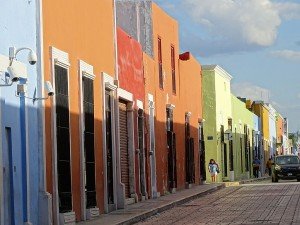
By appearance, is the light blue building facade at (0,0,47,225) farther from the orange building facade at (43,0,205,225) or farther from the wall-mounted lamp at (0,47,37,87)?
the orange building facade at (43,0,205,225)

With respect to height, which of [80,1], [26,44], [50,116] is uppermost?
[80,1]

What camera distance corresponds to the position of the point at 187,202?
31547mm

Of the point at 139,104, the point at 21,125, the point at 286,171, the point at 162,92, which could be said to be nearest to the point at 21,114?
the point at 21,125

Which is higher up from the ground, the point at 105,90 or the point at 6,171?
the point at 105,90

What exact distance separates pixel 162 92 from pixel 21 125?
19.2m

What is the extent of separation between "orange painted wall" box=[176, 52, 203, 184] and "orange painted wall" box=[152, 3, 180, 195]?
2093 millimetres

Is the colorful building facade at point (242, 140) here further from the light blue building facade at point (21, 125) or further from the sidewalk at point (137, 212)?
the light blue building facade at point (21, 125)

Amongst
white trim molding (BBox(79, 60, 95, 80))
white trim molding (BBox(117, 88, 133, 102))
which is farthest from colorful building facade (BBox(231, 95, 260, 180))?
white trim molding (BBox(79, 60, 95, 80))

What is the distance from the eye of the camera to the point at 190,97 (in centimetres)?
4475

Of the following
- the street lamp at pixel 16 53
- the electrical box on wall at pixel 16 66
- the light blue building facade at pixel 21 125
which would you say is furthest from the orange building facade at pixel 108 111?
the street lamp at pixel 16 53

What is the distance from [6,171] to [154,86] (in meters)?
18.3

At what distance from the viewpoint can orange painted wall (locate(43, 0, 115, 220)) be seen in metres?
19.1

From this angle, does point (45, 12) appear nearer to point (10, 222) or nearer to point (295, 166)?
point (10, 222)

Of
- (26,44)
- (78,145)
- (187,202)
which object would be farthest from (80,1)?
(187,202)
